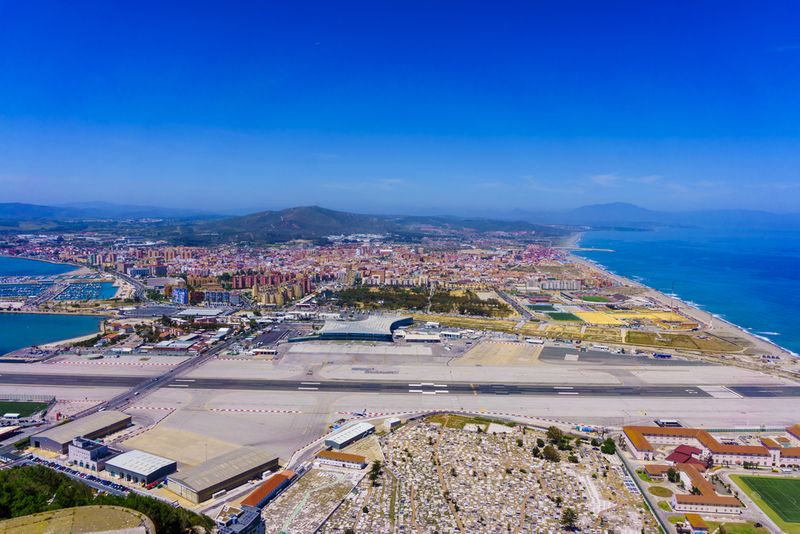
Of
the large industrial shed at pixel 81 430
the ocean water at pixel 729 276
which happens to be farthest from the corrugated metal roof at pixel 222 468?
the ocean water at pixel 729 276

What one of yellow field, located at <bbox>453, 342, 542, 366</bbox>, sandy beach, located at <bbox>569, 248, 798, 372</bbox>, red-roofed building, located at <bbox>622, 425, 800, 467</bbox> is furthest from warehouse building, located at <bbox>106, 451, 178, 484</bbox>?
sandy beach, located at <bbox>569, 248, 798, 372</bbox>

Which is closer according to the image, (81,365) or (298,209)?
(81,365)

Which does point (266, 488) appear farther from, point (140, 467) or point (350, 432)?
point (350, 432)

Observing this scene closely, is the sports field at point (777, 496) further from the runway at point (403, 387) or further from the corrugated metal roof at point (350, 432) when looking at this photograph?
the corrugated metal roof at point (350, 432)

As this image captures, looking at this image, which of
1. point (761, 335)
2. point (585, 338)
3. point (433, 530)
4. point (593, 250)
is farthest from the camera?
point (593, 250)

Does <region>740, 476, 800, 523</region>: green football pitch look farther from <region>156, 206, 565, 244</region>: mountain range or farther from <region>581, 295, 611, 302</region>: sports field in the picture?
<region>156, 206, 565, 244</region>: mountain range

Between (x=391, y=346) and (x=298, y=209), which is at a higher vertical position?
(x=298, y=209)

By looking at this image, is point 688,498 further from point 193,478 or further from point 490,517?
point 193,478

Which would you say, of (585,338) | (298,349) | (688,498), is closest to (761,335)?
(585,338)
